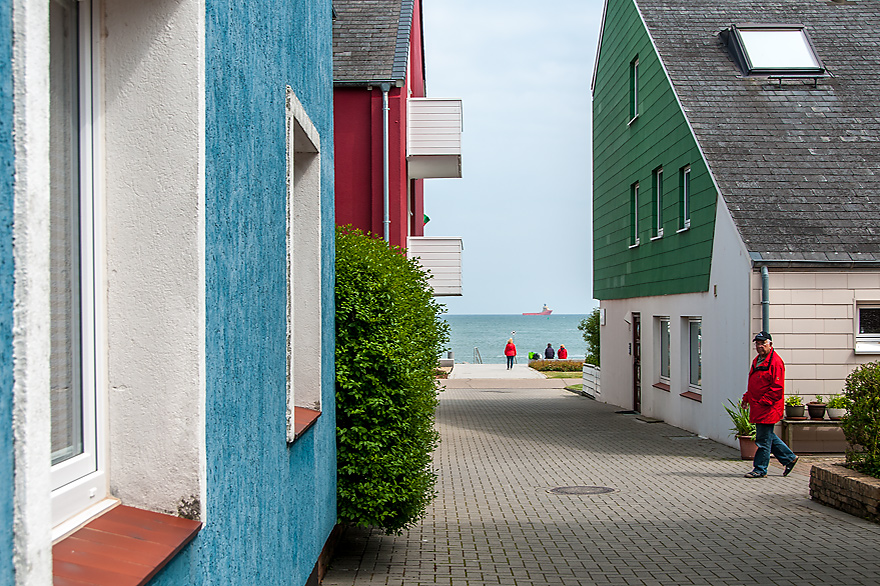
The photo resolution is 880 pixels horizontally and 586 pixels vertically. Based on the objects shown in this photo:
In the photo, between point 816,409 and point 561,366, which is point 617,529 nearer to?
point 816,409

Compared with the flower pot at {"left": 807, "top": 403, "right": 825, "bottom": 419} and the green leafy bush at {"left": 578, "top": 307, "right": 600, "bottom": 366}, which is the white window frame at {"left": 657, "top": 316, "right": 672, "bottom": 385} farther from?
the green leafy bush at {"left": 578, "top": 307, "right": 600, "bottom": 366}

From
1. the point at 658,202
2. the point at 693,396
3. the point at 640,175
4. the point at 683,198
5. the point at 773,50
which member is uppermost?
the point at 773,50

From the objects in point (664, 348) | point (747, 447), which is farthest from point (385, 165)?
point (747, 447)

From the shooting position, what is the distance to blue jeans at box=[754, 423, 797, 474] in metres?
11.6

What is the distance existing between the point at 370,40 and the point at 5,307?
15723 millimetres

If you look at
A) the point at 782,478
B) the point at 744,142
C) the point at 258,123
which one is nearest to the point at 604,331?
the point at 744,142

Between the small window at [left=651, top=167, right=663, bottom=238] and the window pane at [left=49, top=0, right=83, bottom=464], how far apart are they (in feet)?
56.6

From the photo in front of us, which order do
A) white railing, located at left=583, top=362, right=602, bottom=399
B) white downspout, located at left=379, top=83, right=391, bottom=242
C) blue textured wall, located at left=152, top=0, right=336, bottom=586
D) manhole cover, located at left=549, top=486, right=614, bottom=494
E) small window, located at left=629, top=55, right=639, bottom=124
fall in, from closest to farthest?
1. blue textured wall, located at left=152, top=0, right=336, bottom=586
2. manhole cover, located at left=549, top=486, right=614, bottom=494
3. white downspout, located at left=379, top=83, right=391, bottom=242
4. small window, located at left=629, top=55, right=639, bottom=124
5. white railing, located at left=583, top=362, right=602, bottom=399

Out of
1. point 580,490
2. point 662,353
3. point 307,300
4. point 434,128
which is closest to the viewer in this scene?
point 307,300

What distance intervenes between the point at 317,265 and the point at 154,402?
3.51m

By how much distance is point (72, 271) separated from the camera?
8.09 ft

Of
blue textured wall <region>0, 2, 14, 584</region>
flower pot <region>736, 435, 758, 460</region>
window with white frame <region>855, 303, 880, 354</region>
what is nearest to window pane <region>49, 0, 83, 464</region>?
blue textured wall <region>0, 2, 14, 584</region>

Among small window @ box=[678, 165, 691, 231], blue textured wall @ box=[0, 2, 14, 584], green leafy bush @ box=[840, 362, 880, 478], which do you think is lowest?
green leafy bush @ box=[840, 362, 880, 478]

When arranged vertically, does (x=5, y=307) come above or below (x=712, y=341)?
above
